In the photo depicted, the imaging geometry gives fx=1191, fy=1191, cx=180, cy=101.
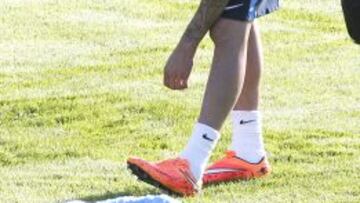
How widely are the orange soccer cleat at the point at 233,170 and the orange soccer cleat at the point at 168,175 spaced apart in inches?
9.1

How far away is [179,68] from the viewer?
4.88 meters

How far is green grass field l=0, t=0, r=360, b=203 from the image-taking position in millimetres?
5258

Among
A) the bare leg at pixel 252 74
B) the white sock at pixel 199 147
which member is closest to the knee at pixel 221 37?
the bare leg at pixel 252 74

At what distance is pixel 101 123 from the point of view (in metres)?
6.34

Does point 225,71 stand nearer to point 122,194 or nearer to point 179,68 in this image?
point 179,68

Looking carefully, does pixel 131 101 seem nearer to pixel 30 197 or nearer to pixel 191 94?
pixel 191 94

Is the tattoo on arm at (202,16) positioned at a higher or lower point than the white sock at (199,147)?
higher

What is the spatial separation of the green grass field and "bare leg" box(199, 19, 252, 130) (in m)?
0.37

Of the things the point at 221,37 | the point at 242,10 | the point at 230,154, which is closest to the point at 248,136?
the point at 230,154

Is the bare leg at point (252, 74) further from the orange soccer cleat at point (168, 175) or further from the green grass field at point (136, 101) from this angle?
the orange soccer cleat at point (168, 175)

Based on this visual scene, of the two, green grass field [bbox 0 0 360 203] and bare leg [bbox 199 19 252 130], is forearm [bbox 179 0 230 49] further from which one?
green grass field [bbox 0 0 360 203]

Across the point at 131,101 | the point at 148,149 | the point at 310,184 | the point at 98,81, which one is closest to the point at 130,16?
the point at 98,81

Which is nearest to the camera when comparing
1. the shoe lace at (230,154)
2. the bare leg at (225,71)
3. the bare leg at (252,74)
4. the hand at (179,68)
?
the hand at (179,68)

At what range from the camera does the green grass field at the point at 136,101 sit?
526cm
